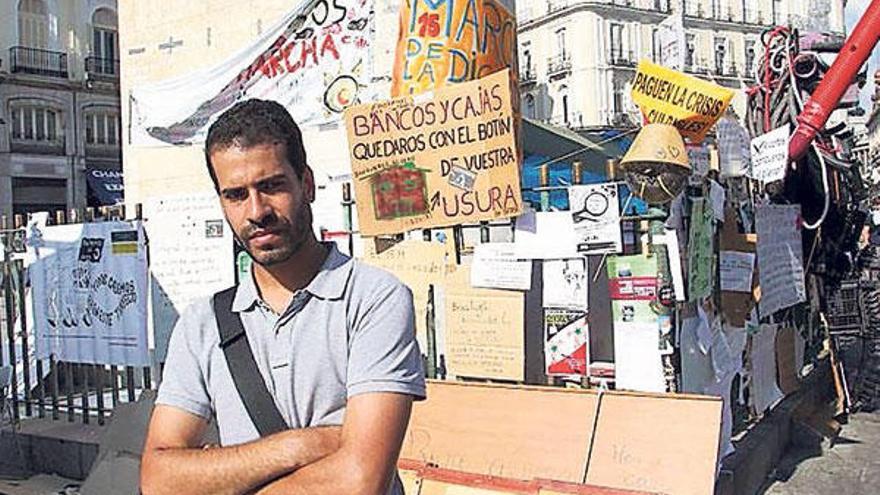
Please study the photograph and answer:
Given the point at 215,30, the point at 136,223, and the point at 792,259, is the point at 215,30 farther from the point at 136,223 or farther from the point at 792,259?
the point at 792,259

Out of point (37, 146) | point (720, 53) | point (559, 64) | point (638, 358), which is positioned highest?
point (720, 53)

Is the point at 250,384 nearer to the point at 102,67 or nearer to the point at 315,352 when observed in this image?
the point at 315,352

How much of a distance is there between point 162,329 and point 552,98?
2014 inches

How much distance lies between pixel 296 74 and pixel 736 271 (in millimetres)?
3627

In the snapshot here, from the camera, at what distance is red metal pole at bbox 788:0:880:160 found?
8.00 meters

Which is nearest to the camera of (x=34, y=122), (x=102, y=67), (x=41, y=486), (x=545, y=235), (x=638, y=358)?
(x=638, y=358)

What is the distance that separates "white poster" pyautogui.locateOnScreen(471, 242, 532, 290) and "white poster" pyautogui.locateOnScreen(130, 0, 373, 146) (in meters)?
1.84

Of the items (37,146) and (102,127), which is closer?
(37,146)

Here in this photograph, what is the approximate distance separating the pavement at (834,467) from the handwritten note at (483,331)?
7.42 feet

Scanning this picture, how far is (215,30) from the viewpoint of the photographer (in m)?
10.4

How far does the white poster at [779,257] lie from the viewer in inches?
283

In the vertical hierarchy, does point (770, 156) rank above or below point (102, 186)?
below

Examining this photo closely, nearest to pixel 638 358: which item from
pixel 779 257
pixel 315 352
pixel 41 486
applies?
pixel 779 257

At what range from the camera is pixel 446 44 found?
5703 millimetres
